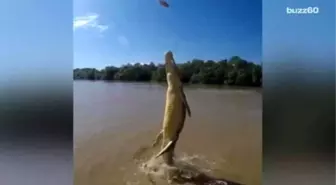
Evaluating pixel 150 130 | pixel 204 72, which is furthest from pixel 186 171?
pixel 204 72

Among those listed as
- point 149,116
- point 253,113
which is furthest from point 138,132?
point 253,113

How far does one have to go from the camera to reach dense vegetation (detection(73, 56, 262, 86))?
1.25 m

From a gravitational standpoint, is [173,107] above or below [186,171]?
above

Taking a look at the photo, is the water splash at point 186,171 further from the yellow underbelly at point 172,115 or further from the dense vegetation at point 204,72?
the dense vegetation at point 204,72

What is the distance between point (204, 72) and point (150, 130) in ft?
0.66

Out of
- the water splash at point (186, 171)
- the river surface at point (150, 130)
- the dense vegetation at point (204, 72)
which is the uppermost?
the dense vegetation at point (204, 72)

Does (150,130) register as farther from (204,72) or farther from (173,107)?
(204,72)

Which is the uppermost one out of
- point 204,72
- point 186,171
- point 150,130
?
point 204,72

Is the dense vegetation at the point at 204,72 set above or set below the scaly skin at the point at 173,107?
above

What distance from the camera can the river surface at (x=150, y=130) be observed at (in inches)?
49.6

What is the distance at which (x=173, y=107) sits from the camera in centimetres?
127

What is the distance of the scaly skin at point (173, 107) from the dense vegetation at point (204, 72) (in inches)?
0.7

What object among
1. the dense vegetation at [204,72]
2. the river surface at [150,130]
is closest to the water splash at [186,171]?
the river surface at [150,130]

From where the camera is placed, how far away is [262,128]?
125 centimetres
